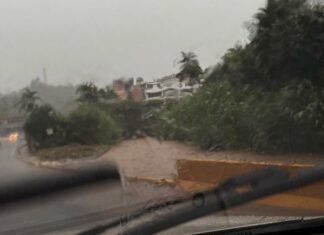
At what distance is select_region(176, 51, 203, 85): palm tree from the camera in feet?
23.1

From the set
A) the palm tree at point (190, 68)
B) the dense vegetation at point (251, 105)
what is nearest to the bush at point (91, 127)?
the dense vegetation at point (251, 105)

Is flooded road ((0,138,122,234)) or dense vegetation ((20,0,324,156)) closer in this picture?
flooded road ((0,138,122,234))

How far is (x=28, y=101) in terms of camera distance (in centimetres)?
631

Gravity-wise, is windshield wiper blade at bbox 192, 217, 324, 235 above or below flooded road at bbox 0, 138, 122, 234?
below

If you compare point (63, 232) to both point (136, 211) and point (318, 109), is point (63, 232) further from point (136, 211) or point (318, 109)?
point (318, 109)

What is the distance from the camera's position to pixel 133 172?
7.41m

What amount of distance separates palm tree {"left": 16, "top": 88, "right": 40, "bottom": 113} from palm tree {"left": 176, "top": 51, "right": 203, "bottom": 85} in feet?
4.99

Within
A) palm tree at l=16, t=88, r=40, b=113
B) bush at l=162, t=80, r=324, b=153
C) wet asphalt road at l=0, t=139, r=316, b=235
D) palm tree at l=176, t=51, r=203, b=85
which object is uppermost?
palm tree at l=176, t=51, r=203, b=85

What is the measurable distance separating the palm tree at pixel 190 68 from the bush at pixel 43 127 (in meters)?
1.29

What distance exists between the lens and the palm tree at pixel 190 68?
23.1 feet

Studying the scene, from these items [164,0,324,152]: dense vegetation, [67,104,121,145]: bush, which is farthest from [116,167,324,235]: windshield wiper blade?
[164,0,324,152]: dense vegetation

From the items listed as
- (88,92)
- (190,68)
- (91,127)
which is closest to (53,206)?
(88,92)

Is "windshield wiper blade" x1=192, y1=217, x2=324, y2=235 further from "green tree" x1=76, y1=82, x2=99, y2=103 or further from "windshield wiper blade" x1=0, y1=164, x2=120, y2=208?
"green tree" x1=76, y1=82, x2=99, y2=103

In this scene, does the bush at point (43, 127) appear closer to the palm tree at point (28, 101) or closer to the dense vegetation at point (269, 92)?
the palm tree at point (28, 101)
